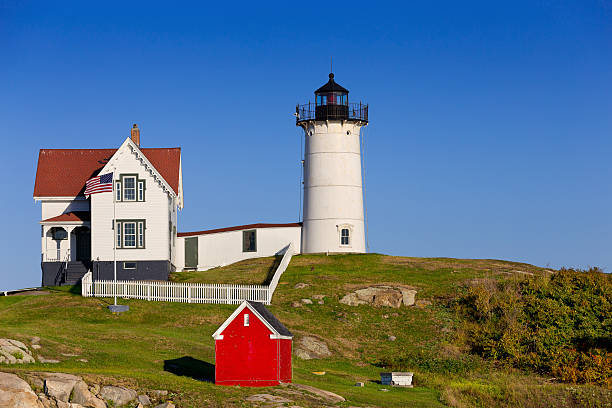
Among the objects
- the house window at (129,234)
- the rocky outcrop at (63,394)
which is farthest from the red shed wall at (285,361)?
the house window at (129,234)

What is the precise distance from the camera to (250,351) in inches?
1204

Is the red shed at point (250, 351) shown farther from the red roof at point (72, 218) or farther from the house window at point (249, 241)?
the house window at point (249, 241)

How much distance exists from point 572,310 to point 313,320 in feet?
41.7

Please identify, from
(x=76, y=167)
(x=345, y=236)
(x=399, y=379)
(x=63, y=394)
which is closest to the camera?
(x=63, y=394)

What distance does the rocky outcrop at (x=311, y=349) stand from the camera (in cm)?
3853

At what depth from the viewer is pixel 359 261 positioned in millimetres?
58469

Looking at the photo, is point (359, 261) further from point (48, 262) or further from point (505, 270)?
point (48, 262)

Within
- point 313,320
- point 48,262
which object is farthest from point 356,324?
point 48,262

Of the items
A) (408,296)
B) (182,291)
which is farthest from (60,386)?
(408,296)

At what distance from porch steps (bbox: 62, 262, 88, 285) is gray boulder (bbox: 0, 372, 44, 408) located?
28.9m

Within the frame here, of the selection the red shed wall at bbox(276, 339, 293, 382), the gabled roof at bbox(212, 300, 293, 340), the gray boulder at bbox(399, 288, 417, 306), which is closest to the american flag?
the gray boulder at bbox(399, 288, 417, 306)

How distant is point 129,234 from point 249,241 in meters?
10.7

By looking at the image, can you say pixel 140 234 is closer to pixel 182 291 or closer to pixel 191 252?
pixel 182 291

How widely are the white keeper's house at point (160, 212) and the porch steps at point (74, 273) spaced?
61 millimetres
